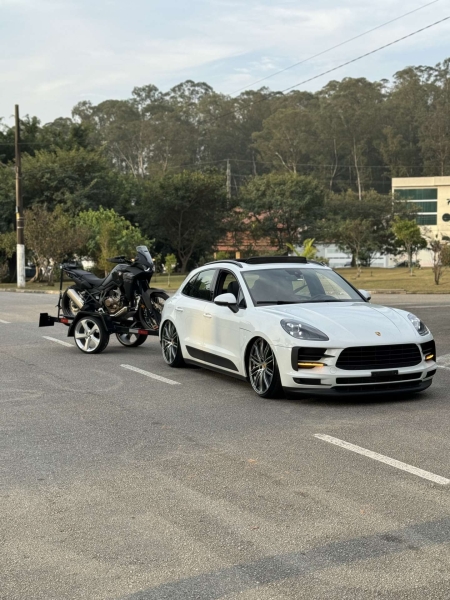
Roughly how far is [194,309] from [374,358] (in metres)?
2.94

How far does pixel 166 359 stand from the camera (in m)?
12.0

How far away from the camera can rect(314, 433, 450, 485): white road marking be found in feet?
20.0

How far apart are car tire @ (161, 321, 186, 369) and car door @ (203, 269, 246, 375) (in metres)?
0.92

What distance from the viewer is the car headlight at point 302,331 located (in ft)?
29.5

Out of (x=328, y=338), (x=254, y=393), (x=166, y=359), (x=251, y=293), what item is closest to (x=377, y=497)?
(x=328, y=338)

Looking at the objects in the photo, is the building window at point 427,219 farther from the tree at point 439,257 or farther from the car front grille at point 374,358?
the car front grille at point 374,358

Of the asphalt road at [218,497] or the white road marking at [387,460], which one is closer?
the asphalt road at [218,497]

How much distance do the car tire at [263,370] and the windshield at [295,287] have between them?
0.67 metres

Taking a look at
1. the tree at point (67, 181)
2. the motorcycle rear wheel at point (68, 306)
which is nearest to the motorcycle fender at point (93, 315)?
the motorcycle rear wheel at point (68, 306)

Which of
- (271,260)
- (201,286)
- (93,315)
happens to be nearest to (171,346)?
(201,286)

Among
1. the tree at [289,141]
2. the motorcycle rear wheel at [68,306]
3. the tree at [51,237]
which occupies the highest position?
the tree at [289,141]

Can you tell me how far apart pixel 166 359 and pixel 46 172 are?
49.7 m

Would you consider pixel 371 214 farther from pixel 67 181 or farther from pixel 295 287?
pixel 295 287

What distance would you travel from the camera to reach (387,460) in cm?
662
